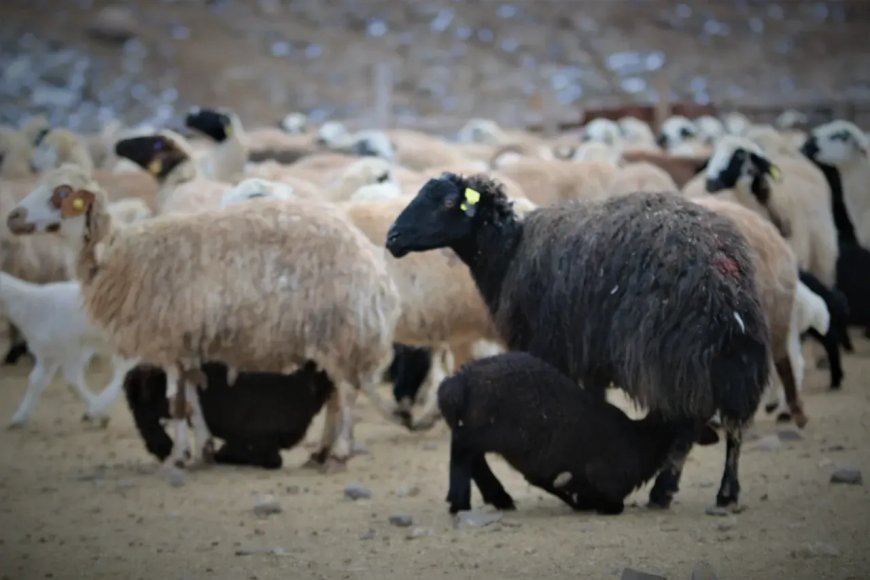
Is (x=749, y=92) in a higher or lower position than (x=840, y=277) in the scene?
higher

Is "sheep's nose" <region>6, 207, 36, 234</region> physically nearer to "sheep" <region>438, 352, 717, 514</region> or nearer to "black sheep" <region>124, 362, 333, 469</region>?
"black sheep" <region>124, 362, 333, 469</region>

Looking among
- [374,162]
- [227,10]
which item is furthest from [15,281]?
[227,10]

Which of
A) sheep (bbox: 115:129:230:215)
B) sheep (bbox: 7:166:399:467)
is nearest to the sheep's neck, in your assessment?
sheep (bbox: 7:166:399:467)

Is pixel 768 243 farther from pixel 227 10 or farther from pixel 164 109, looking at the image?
pixel 227 10

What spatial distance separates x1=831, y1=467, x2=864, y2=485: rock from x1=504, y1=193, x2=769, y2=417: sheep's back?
1.08 metres

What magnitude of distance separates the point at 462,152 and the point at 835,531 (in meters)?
13.0

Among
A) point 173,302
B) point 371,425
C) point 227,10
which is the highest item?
point 227,10

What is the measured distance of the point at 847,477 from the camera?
26.7 feet

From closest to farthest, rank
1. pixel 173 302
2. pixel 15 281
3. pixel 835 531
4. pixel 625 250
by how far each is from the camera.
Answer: pixel 835 531
pixel 625 250
pixel 173 302
pixel 15 281

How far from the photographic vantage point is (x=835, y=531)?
7.05 meters

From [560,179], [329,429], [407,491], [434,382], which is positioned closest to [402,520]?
[407,491]

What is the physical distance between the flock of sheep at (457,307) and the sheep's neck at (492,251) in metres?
0.01

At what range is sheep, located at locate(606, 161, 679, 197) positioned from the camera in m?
13.8

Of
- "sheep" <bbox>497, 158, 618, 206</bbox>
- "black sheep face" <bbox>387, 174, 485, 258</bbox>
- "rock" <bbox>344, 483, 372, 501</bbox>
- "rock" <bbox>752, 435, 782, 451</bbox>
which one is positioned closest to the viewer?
"black sheep face" <bbox>387, 174, 485, 258</bbox>
